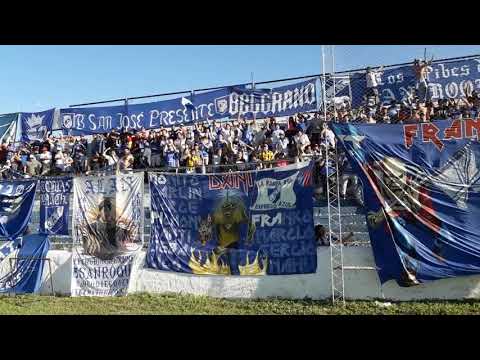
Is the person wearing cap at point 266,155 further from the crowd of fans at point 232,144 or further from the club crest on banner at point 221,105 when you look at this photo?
the club crest on banner at point 221,105

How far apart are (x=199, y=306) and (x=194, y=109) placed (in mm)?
7005

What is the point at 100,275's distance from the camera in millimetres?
10508

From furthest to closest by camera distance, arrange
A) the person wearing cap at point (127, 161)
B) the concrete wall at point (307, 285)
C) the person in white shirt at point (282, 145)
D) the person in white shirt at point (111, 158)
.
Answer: the person in white shirt at point (111, 158)
the person wearing cap at point (127, 161)
the person in white shirt at point (282, 145)
the concrete wall at point (307, 285)

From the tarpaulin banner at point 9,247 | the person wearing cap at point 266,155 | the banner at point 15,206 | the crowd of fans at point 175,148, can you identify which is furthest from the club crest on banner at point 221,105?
the tarpaulin banner at point 9,247

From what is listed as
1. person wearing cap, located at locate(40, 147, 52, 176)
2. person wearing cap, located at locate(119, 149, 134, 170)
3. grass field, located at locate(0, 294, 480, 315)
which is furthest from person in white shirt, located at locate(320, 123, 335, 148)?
person wearing cap, located at locate(40, 147, 52, 176)

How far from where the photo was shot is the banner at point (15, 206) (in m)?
11.7

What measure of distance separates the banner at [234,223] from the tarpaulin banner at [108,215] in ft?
1.50

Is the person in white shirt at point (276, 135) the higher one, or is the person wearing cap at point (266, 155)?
the person in white shirt at point (276, 135)

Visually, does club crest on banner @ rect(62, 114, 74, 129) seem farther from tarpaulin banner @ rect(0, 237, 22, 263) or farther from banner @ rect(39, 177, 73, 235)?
Result: tarpaulin banner @ rect(0, 237, 22, 263)

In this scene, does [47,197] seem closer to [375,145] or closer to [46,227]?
[46,227]

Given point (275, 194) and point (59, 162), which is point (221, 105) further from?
point (59, 162)

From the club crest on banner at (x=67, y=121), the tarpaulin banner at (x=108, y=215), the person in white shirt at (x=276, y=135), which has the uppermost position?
the club crest on banner at (x=67, y=121)

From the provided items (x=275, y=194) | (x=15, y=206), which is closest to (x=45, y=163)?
(x=15, y=206)

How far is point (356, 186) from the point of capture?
929cm
